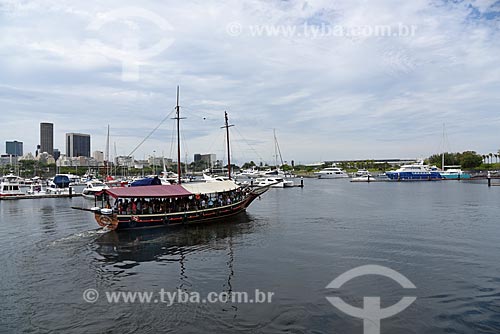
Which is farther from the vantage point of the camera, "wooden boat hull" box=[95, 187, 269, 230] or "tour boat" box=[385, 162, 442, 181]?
"tour boat" box=[385, 162, 442, 181]

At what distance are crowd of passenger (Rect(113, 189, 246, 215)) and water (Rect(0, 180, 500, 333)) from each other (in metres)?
1.82

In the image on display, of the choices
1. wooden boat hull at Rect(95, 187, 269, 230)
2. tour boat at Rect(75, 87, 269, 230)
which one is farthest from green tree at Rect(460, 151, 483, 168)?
wooden boat hull at Rect(95, 187, 269, 230)

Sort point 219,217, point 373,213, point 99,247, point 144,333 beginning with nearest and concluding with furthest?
point 144,333 < point 99,247 < point 219,217 < point 373,213

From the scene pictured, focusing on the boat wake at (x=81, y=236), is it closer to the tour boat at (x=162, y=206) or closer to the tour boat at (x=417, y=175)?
the tour boat at (x=162, y=206)

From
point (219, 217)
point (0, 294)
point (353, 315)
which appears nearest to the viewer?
point (353, 315)

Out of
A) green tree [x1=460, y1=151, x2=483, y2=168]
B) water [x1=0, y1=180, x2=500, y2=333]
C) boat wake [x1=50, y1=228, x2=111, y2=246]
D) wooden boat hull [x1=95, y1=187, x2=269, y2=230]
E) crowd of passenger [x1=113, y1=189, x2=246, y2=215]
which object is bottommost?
water [x1=0, y1=180, x2=500, y2=333]

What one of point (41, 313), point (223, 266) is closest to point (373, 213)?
point (223, 266)

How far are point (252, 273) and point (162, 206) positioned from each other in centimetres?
1491

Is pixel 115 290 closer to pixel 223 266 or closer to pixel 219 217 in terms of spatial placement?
pixel 223 266

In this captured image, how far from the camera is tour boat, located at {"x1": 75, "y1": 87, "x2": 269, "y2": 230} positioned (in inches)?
1172

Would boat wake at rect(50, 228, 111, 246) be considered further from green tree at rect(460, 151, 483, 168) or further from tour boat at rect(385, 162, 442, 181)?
green tree at rect(460, 151, 483, 168)

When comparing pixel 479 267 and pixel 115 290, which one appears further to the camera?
pixel 479 267

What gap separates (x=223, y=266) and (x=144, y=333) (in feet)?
27.7

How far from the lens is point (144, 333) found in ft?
42.9
